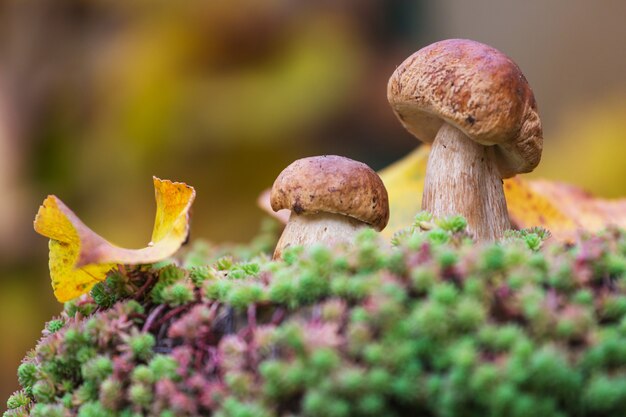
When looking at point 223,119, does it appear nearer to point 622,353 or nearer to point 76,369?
point 76,369

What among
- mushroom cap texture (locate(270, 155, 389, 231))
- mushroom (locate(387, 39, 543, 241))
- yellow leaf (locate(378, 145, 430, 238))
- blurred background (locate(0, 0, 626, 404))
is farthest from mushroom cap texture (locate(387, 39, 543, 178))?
blurred background (locate(0, 0, 626, 404))

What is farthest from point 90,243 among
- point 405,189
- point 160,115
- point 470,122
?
point 160,115

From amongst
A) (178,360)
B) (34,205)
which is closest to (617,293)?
(178,360)

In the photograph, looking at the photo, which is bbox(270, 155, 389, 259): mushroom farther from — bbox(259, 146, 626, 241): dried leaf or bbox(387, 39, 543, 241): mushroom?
bbox(259, 146, 626, 241): dried leaf

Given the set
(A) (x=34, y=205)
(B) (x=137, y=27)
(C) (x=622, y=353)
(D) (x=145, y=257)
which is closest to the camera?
(C) (x=622, y=353)

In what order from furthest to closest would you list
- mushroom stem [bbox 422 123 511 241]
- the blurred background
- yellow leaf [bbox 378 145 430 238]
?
1. the blurred background
2. yellow leaf [bbox 378 145 430 238]
3. mushroom stem [bbox 422 123 511 241]

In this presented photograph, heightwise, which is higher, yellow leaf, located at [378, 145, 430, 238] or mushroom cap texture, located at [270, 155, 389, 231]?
yellow leaf, located at [378, 145, 430, 238]

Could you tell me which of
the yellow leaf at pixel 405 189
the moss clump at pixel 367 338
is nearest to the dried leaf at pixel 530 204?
the yellow leaf at pixel 405 189
